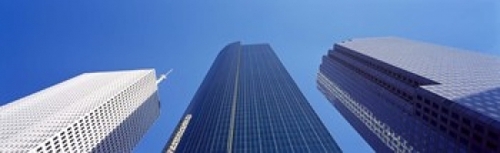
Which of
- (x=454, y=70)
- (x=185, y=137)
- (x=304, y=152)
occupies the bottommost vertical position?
(x=185, y=137)

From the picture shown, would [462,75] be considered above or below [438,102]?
below

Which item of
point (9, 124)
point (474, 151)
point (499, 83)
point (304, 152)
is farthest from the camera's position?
point (9, 124)

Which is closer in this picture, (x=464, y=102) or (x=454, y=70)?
(x=464, y=102)

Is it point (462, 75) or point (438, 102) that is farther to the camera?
point (462, 75)

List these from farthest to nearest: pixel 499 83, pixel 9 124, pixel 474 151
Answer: pixel 9 124 → pixel 499 83 → pixel 474 151

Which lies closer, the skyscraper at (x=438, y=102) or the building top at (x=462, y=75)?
the skyscraper at (x=438, y=102)

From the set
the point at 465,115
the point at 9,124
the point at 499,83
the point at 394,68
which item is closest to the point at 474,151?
the point at 465,115

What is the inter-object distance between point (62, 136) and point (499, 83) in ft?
406

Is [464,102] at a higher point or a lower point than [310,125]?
higher

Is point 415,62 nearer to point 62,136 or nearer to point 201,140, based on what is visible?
point 201,140

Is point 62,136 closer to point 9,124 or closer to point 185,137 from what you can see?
point 9,124

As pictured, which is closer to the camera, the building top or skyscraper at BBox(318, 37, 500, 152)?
skyscraper at BBox(318, 37, 500, 152)

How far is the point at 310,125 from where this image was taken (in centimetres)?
16488

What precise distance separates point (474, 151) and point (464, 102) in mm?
9999
